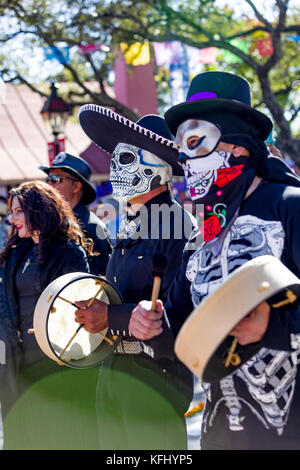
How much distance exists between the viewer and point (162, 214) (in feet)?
13.7

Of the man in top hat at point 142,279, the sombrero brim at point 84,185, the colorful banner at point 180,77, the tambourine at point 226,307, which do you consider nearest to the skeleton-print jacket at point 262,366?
the tambourine at point 226,307

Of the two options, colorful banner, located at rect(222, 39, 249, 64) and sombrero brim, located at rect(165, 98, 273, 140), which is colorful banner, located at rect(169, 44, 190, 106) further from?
sombrero brim, located at rect(165, 98, 273, 140)

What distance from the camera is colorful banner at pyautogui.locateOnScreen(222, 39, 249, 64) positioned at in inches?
567

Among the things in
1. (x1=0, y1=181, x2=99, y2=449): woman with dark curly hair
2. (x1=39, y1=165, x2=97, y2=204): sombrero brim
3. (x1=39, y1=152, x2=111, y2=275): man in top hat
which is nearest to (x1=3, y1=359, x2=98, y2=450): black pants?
(x1=0, y1=181, x2=99, y2=449): woman with dark curly hair

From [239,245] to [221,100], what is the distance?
58 centimetres

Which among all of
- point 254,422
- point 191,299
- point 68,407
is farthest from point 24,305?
point 254,422

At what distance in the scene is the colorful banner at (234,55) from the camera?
14.4 meters

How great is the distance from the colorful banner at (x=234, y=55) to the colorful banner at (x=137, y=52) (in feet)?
5.13

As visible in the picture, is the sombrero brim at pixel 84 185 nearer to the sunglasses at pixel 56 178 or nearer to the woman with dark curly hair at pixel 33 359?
the sunglasses at pixel 56 178

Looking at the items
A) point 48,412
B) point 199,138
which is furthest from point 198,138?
point 48,412

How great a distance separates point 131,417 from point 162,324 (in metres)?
1.34

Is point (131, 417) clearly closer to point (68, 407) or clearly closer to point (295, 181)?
point (68, 407)

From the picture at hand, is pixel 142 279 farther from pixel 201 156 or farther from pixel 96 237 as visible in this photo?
pixel 96 237

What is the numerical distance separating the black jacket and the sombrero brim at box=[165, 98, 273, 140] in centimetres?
239
